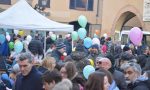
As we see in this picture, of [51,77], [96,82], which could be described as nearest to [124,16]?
[51,77]

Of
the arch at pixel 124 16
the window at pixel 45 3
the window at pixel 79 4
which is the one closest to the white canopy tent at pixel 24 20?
the arch at pixel 124 16

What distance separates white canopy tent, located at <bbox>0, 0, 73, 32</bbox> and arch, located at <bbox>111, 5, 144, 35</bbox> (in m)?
18.5

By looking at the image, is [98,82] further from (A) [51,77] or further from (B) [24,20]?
(B) [24,20]

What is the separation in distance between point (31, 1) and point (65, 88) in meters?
29.3

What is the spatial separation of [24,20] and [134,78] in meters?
6.43

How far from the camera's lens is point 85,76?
6.55m

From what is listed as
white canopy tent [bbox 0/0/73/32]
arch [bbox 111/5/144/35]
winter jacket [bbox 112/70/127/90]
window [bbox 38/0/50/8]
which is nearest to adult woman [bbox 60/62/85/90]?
winter jacket [bbox 112/70/127/90]

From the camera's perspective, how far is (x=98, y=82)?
4.61 m

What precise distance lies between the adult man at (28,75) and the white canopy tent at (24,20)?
17.7ft

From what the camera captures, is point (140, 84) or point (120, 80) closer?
point (140, 84)

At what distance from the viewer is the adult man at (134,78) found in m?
5.66

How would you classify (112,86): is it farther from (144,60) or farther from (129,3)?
(129,3)

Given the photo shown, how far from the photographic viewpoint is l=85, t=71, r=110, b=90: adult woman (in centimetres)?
458

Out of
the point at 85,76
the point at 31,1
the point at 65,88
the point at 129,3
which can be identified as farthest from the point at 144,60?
the point at 31,1
